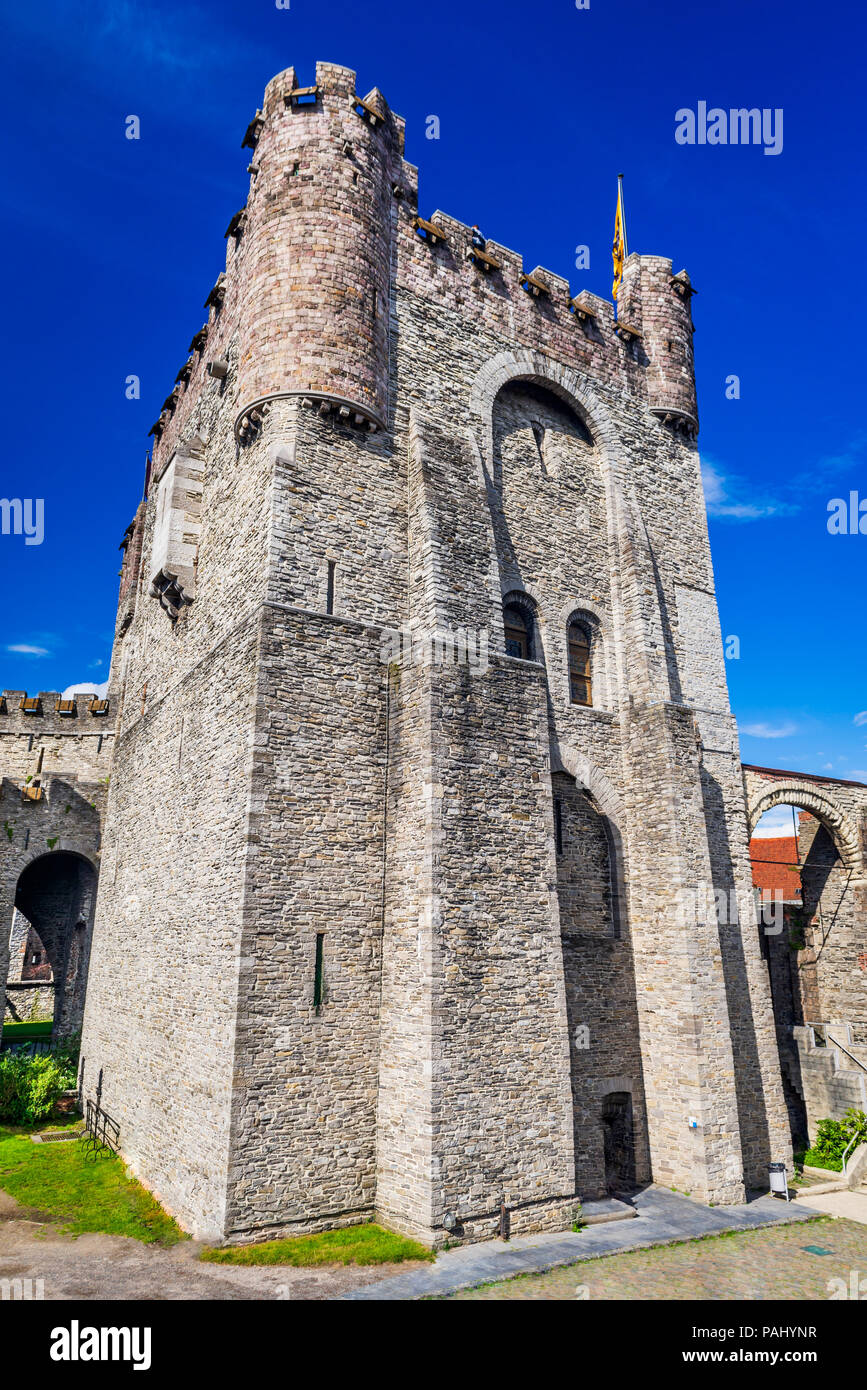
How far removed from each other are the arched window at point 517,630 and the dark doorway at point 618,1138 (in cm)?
820

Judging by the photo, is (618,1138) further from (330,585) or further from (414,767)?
(330,585)

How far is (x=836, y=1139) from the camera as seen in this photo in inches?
697

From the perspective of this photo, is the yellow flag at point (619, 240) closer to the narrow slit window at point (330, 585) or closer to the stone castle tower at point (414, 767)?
the stone castle tower at point (414, 767)

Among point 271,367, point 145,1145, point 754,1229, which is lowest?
point 754,1229

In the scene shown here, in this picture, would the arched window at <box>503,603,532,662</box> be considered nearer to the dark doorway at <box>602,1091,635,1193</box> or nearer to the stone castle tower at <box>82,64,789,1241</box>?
the stone castle tower at <box>82,64,789,1241</box>

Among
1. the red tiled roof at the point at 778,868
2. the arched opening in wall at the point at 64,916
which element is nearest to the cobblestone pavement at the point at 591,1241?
the red tiled roof at the point at 778,868

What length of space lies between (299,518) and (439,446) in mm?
3254

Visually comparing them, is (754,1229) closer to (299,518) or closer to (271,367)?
(299,518)

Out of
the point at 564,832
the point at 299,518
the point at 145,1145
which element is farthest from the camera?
the point at 564,832

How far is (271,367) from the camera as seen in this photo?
1459cm

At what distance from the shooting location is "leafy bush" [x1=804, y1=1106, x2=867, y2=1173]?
17.3 metres

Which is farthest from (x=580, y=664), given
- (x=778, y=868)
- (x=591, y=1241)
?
(x=778, y=868)
